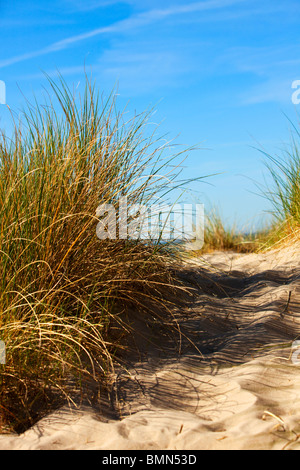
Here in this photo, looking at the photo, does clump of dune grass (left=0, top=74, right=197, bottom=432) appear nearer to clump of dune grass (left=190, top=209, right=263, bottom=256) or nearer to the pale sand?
the pale sand

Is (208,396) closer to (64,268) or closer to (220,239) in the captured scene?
(64,268)

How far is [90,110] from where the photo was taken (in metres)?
3.13

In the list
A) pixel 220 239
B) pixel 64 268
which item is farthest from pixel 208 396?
pixel 220 239

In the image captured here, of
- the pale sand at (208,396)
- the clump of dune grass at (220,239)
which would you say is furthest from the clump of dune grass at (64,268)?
the clump of dune grass at (220,239)

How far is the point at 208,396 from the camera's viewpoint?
1.97 meters

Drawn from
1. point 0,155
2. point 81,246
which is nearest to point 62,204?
point 81,246

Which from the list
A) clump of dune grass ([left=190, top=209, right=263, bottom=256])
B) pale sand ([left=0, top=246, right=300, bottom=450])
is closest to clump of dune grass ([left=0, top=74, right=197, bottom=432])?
pale sand ([left=0, top=246, right=300, bottom=450])

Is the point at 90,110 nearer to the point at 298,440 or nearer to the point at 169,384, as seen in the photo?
the point at 169,384

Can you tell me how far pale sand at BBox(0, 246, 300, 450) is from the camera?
1582mm

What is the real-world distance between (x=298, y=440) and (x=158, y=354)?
1024mm

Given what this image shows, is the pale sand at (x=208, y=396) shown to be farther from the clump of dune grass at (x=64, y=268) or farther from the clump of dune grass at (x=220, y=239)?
the clump of dune grass at (x=220, y=239)

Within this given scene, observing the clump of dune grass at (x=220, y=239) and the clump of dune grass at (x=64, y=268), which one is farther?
the clump of dune grass at (x=220, y=239)

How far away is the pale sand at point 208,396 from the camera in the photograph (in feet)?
5.19

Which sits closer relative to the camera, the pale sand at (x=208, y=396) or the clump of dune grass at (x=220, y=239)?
the pale sand at (x=208, y=396)
